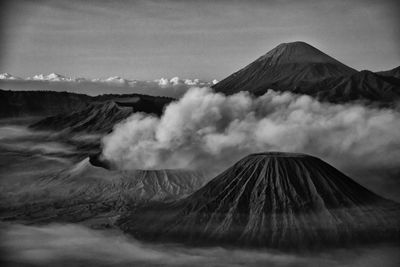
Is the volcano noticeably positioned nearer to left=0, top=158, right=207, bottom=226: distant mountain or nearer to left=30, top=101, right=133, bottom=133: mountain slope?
left=0, top=158, right=207, bottom=226: distant mountain

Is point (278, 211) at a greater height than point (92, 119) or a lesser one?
lesser

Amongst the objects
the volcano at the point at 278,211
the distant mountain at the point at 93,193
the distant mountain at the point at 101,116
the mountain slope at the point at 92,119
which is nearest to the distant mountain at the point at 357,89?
the distant mountain at the point at 101,116

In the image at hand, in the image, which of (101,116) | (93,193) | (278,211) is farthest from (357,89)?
(278,211)

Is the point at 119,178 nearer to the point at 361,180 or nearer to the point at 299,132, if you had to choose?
the point at 361,180

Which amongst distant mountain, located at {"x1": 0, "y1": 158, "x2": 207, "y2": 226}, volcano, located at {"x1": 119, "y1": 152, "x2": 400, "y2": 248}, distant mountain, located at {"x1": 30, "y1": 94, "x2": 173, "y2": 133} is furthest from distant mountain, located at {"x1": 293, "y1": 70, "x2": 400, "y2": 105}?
volcano, located at {"x1": 119, "y1": 152, "x2": 400, "y2": 248}

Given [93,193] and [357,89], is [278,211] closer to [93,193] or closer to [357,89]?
[93,193]

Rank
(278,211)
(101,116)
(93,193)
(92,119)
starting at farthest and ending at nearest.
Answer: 1. (92,119)
2. (101,116)
3. (93,193)
4. (278,211)
